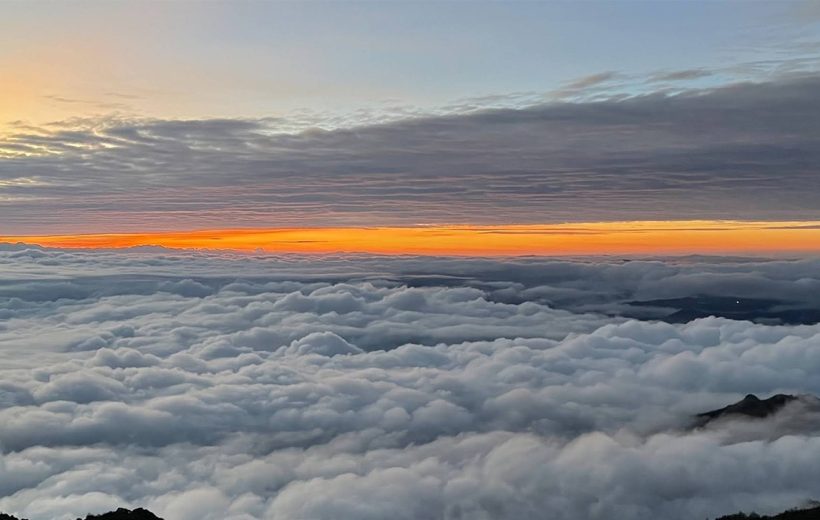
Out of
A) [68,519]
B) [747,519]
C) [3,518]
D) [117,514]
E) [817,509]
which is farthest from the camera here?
[68,519]

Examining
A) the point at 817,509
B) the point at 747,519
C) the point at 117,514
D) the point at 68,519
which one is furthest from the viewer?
the point at 68,519

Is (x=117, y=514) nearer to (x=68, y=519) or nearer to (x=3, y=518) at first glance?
(x=3, y=518)

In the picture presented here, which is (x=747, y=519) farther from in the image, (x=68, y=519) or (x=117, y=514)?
(x=68, y=519)

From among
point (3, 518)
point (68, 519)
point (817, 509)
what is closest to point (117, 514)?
point (3, 518)

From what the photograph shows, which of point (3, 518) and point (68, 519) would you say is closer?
point (3, 518)

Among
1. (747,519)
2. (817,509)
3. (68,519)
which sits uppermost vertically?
(817,509)

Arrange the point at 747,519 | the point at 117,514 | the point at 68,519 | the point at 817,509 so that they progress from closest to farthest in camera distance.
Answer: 1. the point at 117,514
2. the point at 817,509
3. the point at 747,519
4. the point at 68,519

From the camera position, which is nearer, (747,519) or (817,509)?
(817,509)

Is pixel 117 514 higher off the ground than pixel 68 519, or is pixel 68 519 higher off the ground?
pixel 117 514

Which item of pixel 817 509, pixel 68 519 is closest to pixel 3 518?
pixel 68 519
